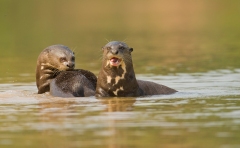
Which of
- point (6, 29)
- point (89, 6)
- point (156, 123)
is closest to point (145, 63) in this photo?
point (156, 123)

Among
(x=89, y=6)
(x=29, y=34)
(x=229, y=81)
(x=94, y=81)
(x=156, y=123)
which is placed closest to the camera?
(x=156, y=123)

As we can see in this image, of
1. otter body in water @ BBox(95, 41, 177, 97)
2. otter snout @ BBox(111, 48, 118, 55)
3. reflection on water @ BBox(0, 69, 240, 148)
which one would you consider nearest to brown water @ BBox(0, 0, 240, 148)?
reflection on water @ BBox(0, 69, 240, 148)

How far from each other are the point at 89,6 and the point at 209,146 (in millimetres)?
72601

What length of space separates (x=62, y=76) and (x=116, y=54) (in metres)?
1.65

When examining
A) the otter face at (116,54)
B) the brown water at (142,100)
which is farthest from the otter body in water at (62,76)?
the otter face at (116,54)

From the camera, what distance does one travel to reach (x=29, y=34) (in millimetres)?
46094

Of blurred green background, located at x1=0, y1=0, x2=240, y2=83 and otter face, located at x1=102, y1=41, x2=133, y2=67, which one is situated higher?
blurred green background, located at x1=0, y1=0, x2=240, y2=83

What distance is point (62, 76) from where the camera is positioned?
56.1ft

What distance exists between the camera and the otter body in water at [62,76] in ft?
55.3

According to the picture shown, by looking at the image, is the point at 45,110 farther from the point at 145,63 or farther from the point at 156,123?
the point at 145,63

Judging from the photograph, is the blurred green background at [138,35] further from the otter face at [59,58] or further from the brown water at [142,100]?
the otter face at [59,58]

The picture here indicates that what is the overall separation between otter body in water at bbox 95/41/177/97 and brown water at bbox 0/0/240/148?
389mm

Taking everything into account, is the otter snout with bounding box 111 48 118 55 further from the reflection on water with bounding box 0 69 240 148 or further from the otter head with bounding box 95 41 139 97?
the reflection on water with bounding box 0 69 240 148

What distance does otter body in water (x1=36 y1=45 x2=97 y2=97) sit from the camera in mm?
16844
